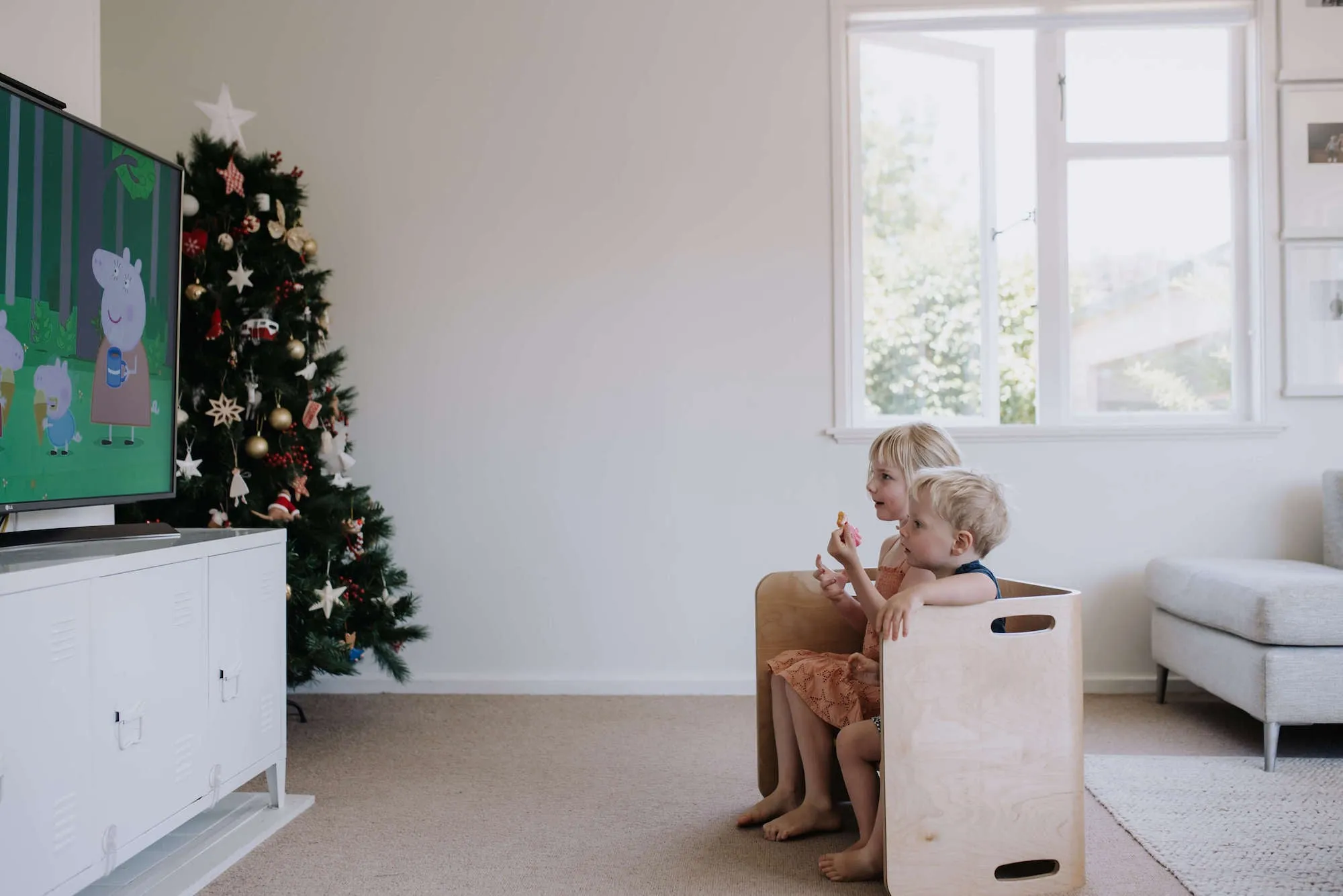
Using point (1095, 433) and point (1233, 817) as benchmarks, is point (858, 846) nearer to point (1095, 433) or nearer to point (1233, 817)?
point (1233, 817)

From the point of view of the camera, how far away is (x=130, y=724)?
173 centimetres

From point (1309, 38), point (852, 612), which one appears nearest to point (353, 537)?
point (852, 612)

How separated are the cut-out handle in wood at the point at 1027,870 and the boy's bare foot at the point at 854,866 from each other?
204 mm

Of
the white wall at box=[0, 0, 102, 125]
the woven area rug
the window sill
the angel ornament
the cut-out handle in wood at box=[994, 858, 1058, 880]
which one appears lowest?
the woven area rug

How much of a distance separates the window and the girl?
124cm

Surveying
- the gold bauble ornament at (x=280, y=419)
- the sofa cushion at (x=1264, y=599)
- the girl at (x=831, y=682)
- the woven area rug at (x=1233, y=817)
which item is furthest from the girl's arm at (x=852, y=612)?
the gold bauble ornament at (x=280, y=419)

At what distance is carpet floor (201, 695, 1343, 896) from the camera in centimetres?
185

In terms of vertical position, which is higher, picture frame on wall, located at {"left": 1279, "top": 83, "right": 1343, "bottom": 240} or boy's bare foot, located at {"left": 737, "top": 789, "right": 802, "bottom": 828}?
picture frame on wall, located at {"left": 1279, "top": 83, "right": 1343, "bottom": 240}

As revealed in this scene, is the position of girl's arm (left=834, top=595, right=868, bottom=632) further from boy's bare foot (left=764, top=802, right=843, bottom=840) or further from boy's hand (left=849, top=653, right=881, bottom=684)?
boy's bare foot (left=764, top=802, right=843, bottom=840)

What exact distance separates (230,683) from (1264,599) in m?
2.38

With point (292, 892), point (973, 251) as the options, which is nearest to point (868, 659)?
point (292, 892)

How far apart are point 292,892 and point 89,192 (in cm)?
136

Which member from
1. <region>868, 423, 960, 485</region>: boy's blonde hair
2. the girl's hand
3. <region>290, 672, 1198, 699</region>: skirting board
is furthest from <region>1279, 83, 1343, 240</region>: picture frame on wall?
the girl's hand

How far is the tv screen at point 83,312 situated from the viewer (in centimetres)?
175
